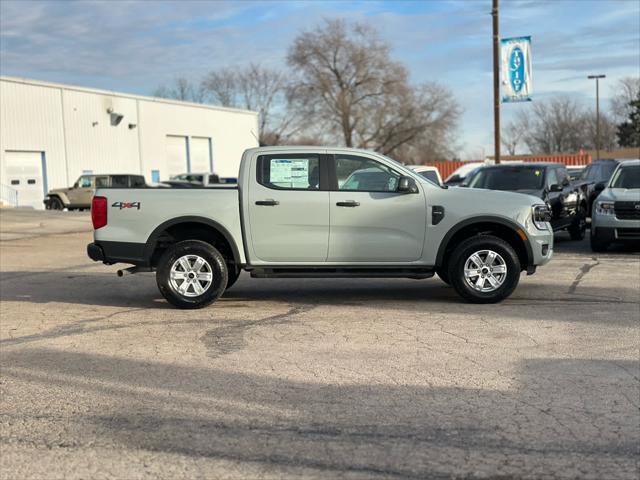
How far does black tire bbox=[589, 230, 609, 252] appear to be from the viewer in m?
14.1

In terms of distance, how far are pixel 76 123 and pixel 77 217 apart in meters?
15.8

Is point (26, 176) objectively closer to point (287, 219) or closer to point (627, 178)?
point (627, 178)

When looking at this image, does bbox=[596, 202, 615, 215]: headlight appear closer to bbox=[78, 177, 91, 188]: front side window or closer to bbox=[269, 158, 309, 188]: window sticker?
bbox=[269, 158, 309, 188]: window sticker

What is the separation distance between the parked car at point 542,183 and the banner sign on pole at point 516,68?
7.42 m

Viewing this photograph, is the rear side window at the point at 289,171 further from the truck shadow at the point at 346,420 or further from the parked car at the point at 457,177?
the parked car at the point at 457,177

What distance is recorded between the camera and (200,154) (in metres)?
53.0

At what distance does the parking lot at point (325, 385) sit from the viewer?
4324 mm

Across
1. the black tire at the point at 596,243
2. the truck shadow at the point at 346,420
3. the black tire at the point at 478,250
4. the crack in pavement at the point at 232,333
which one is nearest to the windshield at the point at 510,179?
the black tire at the point at 596,243

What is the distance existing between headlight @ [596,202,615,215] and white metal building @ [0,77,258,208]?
2071 cm

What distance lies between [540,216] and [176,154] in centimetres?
4324

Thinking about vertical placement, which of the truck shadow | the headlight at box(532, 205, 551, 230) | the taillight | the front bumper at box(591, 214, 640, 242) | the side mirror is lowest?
the truck shadow

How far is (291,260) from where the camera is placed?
9031 millimetres

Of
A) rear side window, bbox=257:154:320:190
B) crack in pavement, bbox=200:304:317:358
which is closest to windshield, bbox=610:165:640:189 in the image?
rear side window, bbox=257:154:320:190

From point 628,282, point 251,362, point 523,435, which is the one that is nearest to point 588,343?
point 523,435
